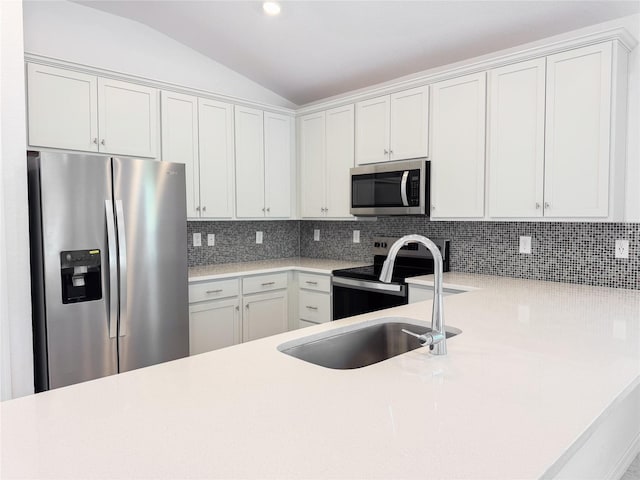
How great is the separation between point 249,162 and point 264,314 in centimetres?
134

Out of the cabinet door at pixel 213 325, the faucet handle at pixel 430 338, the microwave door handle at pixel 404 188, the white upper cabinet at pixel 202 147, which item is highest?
the white upper cabinet at pixel 202 147

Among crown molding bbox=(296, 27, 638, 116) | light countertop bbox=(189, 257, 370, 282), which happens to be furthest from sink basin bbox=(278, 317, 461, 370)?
crown molding bbox=(296, 27, 638, 116)

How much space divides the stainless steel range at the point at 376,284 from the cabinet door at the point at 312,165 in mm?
840

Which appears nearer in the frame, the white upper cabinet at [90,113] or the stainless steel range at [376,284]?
the white upper cabinet at [90,113]

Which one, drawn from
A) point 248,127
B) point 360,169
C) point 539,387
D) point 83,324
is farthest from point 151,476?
point 248,127

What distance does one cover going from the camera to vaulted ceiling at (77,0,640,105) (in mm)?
2730

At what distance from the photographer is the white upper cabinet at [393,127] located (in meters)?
3.30

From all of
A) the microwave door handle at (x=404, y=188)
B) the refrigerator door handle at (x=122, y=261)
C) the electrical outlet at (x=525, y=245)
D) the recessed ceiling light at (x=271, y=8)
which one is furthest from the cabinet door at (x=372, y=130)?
the refrigerator door handle at (x=122, y=261)

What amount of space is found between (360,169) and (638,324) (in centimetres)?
235

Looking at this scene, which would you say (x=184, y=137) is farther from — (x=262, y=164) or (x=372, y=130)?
(x=372, y=130)

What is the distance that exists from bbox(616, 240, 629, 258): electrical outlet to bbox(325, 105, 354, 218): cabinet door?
77.3 inches

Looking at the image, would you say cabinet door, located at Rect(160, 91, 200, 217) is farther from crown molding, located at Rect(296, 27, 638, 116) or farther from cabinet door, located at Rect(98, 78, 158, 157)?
crown molding, located at Rect(296, 27, 638, 116)

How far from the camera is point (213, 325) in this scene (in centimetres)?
342

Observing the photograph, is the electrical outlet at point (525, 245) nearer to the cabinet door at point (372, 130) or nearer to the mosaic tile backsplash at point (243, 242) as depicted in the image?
the cabinet door at point (372, 130)
